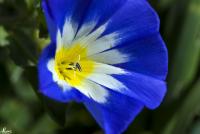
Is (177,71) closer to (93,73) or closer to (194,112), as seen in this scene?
(194,112)

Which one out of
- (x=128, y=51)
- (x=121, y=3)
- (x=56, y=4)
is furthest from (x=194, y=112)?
(x=56, y=4)

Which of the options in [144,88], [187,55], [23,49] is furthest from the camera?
[187,55]

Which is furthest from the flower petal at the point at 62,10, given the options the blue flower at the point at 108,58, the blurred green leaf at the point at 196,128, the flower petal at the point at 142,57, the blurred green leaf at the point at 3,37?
the blurred green leaf at the point at 196,128

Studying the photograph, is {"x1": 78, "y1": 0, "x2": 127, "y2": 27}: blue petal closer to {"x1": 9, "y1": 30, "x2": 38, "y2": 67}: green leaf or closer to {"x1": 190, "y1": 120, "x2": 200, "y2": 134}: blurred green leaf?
{"x1": 9, "y1": 30, "x2": 38, "y2": 67}: green leaf

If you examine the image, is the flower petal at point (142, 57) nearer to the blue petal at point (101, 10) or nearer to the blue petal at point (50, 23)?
the blue petal at point (101, 10)

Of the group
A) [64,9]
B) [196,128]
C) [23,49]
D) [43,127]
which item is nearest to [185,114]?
[196,128]

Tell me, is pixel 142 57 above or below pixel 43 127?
above

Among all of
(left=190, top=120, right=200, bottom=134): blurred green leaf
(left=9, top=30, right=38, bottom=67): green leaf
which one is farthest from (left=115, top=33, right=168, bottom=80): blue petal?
(left=190, top=120, right=200, bottom=134): blurred green leaf

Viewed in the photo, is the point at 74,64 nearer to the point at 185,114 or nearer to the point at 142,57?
the point at 142,57
